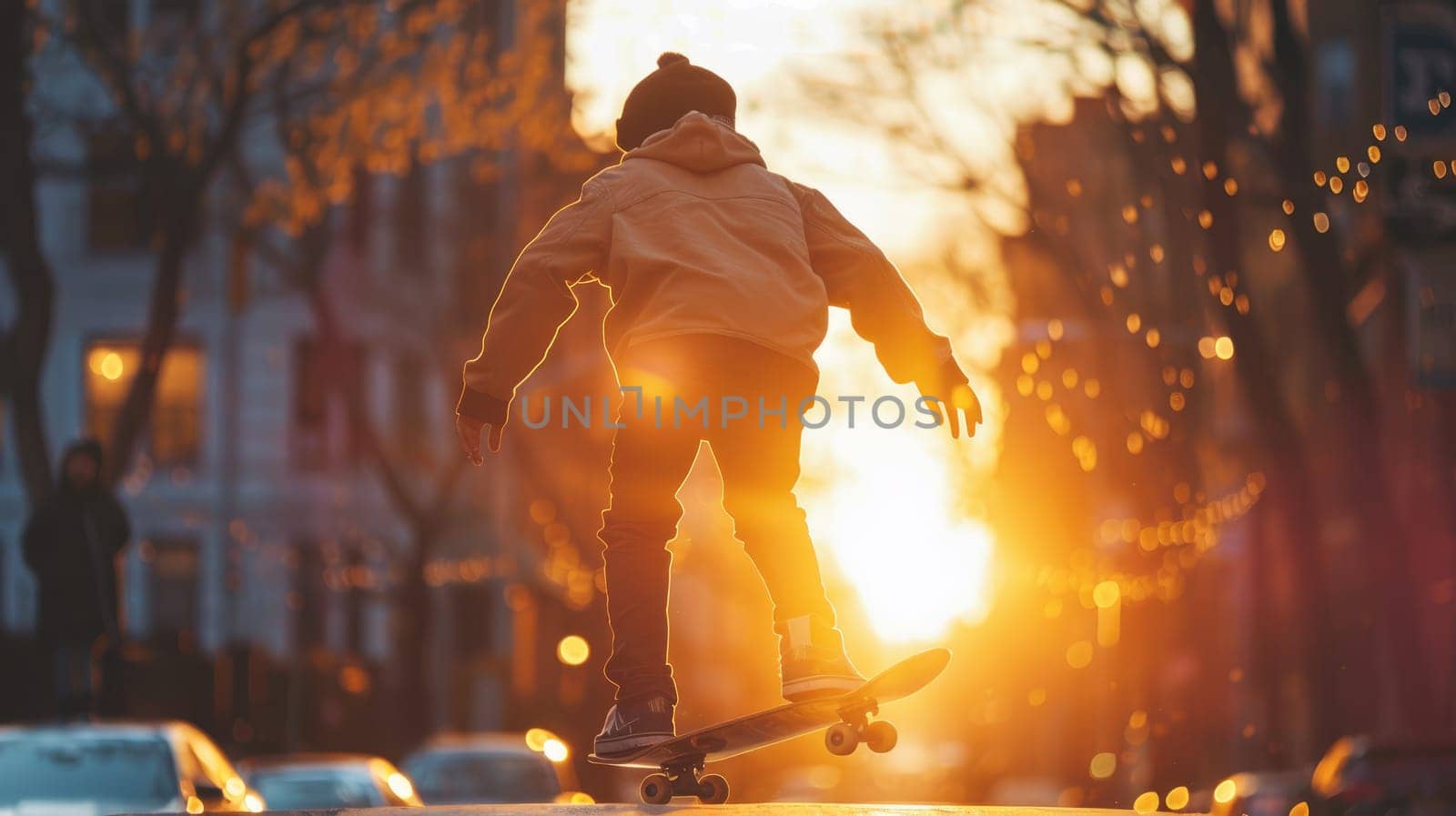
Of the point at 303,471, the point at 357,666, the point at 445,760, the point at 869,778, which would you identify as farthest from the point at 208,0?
the point at 869,778

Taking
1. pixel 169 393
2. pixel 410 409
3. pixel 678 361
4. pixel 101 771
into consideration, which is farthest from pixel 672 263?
pixel 410 409

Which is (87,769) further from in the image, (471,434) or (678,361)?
(678,361)

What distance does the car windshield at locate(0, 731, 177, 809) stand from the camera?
11680 mm

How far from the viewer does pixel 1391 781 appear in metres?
15.5

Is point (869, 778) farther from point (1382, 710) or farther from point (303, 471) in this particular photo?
point (1382, 710)

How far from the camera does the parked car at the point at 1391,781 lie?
15.1 metres

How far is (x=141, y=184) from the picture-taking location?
880 inches

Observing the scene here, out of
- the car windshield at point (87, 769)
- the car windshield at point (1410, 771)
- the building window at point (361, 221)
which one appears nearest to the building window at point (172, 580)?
the building window at point (361, 221)

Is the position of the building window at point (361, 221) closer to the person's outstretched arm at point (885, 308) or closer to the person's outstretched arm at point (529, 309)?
the person's outstretched arm at point (885, 308)

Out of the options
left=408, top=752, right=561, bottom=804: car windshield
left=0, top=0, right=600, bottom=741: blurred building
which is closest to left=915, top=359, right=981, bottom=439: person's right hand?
left=408, top=752, right=561, bottom=804: car windshield

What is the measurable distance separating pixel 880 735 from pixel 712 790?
495mm

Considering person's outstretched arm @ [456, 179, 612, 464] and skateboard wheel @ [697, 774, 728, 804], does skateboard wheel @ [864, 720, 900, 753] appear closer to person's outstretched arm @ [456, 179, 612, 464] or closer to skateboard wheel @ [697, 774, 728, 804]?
skateboard wheel @ [697, 774, 728, 804]

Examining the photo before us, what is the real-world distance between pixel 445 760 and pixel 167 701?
1035cm

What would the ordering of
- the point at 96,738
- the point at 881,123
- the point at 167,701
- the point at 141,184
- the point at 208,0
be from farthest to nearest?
the point at 167,701, the point at 208,0, the point at 881,123, the point at 141,184, the point at 96,738
